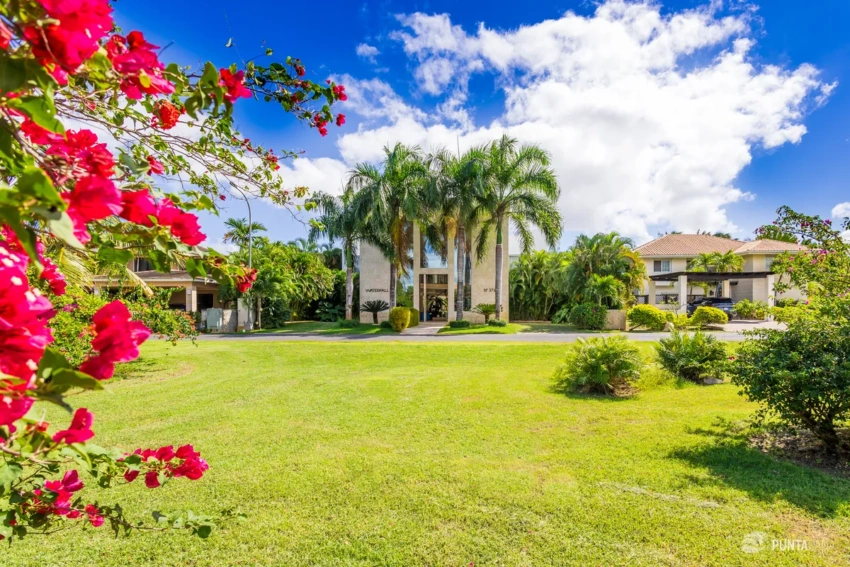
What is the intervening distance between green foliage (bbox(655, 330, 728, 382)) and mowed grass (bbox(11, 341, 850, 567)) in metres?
0.69

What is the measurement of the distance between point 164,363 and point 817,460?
12.7m

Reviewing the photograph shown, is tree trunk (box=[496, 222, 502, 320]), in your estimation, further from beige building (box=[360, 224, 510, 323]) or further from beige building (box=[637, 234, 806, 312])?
beige building (box=[637, 234, 806, 312])

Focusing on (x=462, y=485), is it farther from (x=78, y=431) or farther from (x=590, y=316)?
(x=590, y=316)

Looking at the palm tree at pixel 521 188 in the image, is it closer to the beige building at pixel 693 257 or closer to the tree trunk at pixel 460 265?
the tree trunk at pixel 460 265

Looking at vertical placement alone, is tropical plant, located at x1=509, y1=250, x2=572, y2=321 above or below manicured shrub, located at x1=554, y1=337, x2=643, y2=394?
above

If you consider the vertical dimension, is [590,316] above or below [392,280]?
below

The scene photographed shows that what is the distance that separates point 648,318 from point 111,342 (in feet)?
72.0

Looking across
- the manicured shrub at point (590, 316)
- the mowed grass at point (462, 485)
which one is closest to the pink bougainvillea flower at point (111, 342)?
the mowed grass at point (462, 485)

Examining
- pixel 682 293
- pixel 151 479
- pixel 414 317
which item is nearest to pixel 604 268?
pixel 682 293

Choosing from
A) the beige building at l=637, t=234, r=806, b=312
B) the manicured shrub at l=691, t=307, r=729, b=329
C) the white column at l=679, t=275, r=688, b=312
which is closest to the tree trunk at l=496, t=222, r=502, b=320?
the manicured shrub at l=691, t=307, r=729, b=329

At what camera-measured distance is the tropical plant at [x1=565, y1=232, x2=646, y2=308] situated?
73.0 feet

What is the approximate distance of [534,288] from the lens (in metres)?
28.5

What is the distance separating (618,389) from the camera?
7734mm

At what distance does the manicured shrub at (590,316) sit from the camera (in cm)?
2086
